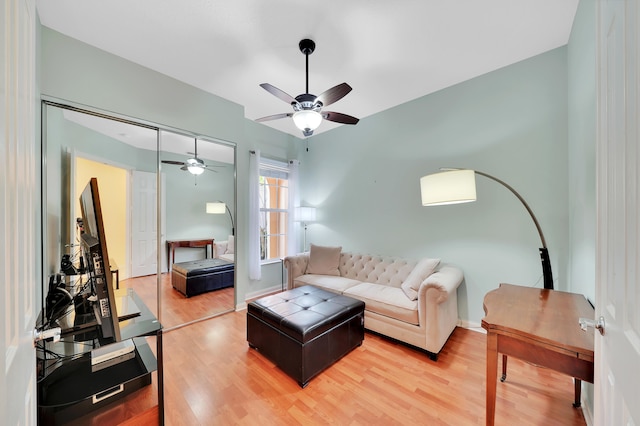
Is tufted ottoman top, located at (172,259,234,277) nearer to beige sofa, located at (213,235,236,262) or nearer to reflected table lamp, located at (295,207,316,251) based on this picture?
beige sofa, located at (213,235,236,262)

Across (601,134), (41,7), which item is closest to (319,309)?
(601,134)

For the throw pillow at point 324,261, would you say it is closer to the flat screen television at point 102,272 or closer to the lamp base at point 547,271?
the lamp base at point 547,271

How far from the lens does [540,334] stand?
1130 mm

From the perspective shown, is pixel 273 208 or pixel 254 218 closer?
pixel 254 218

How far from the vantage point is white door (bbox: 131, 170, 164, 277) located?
2.65m

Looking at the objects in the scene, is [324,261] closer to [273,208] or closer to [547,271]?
[273,208]

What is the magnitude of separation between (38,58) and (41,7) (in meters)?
0.38

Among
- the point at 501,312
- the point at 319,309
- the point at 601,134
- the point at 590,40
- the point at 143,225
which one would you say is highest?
the point at 590,40

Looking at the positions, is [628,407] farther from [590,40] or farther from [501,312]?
[590,40]

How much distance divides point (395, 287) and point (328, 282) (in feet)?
2.82

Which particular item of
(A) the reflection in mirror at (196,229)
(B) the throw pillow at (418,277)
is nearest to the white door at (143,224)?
(A) the reflection in mirror at (196,229)

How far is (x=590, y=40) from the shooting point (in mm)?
1561

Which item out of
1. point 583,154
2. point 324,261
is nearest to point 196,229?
point 324,261

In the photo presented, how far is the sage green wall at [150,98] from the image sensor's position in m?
2.14
